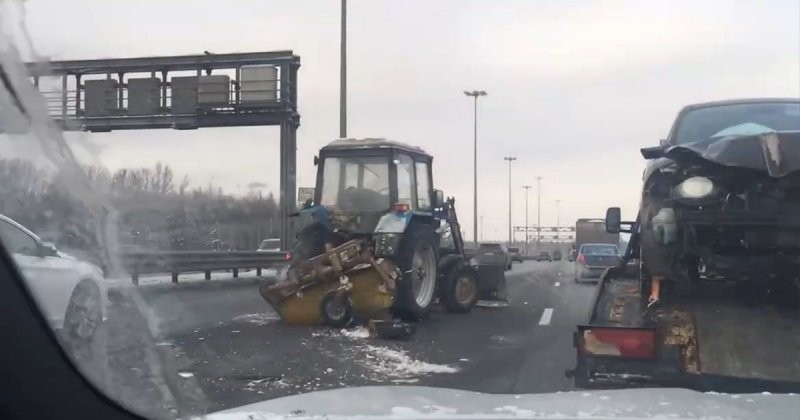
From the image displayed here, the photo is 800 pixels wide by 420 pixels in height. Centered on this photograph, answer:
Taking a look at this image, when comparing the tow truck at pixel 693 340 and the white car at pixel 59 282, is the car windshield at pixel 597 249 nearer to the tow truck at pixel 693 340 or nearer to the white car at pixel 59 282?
the tow truck at pixel 693 340

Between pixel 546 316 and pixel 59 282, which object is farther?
pixel 546 316

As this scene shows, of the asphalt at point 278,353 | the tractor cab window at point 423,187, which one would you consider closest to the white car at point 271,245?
the asphalt at point 278,353

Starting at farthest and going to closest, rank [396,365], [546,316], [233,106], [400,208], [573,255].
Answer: [573,255]
[233,106]
[546,316]
[400,208]
[396,365]

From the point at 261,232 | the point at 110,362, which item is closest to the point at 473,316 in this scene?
the point at 261,232

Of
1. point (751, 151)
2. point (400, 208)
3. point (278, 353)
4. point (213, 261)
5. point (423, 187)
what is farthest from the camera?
point (213, 261)

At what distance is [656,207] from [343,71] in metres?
6.56

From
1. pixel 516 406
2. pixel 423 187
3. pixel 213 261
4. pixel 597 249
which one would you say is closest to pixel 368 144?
pixel 423 187

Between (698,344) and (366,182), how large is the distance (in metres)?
8.25

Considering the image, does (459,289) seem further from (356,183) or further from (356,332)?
(356,332)

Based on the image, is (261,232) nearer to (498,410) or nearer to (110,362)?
(110,362)

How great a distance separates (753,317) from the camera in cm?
601

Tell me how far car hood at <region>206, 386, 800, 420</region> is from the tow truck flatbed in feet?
3.82

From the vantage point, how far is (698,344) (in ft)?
19.1

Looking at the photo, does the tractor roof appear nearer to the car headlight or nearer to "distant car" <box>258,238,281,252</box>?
"distant car" <box>258,238,281,252</box>
